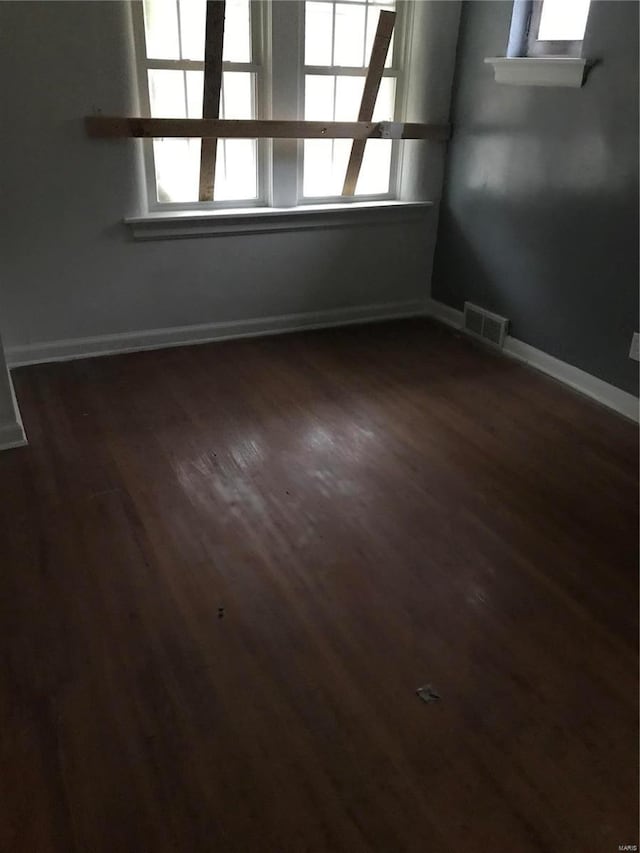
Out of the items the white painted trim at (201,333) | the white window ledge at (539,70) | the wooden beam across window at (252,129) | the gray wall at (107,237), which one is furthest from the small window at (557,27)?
the white painted trim at (201,333)

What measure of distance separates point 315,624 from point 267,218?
2487mm

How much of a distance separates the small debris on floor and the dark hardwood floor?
3cm

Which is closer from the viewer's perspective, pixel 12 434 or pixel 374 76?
pixel 12 434

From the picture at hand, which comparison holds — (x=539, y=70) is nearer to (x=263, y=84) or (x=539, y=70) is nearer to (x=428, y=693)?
(x=263, y=84)

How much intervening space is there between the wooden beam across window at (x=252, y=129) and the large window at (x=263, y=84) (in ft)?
0.37

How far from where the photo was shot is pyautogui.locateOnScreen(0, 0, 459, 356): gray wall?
10.0 ft

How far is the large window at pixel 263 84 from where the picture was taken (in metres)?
3.33

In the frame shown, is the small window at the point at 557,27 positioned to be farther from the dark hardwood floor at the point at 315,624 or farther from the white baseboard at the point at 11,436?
the white baseboard at the point at 11,436

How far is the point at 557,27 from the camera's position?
3.21 meters

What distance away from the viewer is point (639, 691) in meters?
1.69

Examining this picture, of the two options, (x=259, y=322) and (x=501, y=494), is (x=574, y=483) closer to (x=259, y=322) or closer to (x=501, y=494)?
(x=501, y=494)

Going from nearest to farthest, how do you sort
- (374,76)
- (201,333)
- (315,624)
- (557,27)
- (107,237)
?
(315,624) < (557,27) < (107,237) < (374,76) < (201,333)

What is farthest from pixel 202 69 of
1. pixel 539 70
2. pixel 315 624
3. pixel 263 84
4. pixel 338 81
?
pixel 315 624

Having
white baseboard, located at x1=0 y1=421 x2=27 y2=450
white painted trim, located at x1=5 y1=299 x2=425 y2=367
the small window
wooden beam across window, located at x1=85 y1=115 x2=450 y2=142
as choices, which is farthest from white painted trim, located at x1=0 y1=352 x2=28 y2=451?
the small window
